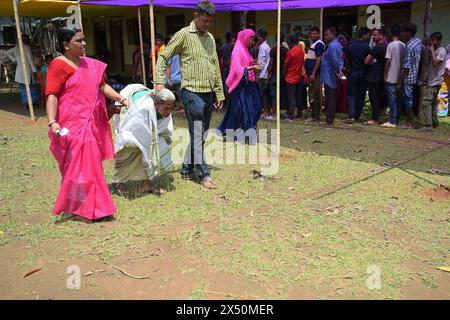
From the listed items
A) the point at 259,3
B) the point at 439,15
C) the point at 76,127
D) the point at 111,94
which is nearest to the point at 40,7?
the point at 259,3

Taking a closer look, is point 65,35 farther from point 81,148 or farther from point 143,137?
point 143,137

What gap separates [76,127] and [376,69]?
596cm

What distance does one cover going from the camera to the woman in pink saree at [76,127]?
3555 mm

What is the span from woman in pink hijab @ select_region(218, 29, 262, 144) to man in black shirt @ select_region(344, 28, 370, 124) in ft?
7.34

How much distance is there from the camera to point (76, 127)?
12.0 ft

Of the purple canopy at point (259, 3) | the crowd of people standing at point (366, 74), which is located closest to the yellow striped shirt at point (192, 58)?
the crowd of people standing at point (366, 74)

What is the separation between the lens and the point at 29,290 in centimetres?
280

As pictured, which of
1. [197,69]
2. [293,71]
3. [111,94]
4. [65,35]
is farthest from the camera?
[293,71]

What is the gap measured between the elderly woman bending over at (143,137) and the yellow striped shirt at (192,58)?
1.14 ft

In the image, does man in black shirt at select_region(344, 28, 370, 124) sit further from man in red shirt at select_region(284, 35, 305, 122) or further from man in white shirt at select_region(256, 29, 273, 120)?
man in white shirt at select_region(256, 29, 273, 120)

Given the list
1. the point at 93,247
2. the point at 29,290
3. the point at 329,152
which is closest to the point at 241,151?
the point at 329,152

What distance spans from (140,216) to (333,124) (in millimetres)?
5288

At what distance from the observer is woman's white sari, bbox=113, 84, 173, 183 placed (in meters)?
4.02

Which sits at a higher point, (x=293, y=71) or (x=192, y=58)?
(x=192, y=58)
